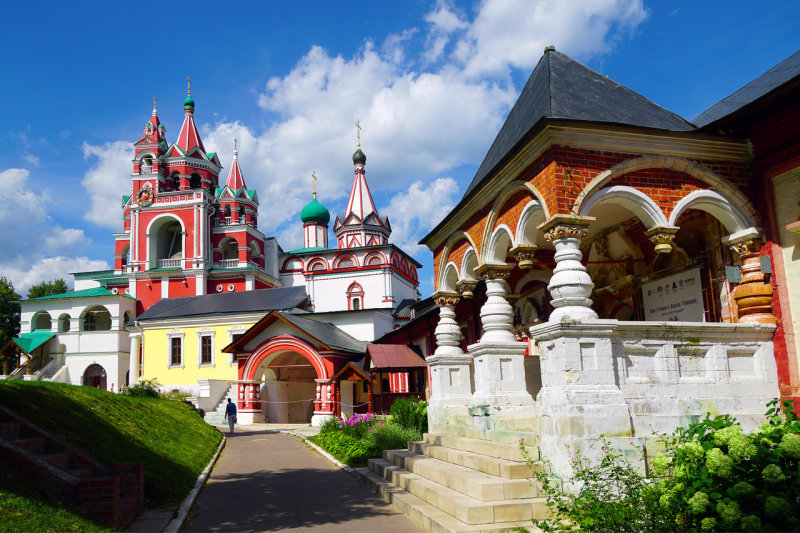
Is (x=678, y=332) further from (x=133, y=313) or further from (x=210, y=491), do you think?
(x=133, y=313)

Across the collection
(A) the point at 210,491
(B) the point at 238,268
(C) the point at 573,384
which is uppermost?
(B) the point at 238,268

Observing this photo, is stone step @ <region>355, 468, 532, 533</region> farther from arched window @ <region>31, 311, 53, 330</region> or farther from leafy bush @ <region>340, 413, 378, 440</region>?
arched window @ <region>31, 311, 53, 330</region>

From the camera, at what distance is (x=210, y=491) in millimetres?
9625

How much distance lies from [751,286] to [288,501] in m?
6.70

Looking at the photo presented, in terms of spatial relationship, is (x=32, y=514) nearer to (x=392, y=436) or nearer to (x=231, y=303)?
(x=392, y=436)

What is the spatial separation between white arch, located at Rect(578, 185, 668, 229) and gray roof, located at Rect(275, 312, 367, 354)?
855 inches

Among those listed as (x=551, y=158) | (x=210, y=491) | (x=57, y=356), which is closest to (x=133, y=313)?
(x=57, y=356)

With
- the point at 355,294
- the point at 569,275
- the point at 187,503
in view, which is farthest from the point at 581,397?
the point at 355,294

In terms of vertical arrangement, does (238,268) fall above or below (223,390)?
above

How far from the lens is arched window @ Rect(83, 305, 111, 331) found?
46156 mm

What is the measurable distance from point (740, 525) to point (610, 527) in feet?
3.02

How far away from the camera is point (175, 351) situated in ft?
118

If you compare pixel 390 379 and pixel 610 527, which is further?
pixel 390 379

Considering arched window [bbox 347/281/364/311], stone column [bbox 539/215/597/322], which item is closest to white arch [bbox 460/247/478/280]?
stone column [bbox 539/215/597/322]
